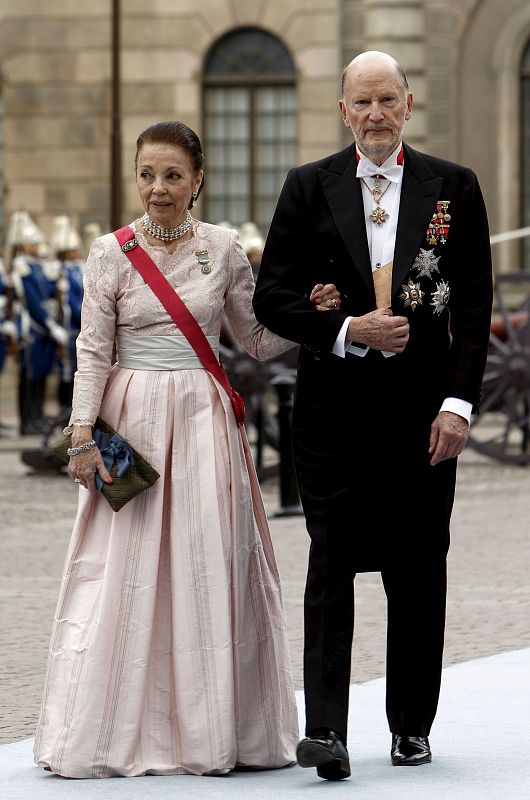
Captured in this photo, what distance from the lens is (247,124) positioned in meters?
26.0

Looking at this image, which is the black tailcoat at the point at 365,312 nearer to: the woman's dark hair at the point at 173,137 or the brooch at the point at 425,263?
the brooch at the point at 425,263

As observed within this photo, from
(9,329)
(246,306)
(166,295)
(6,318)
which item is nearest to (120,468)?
(166,295)

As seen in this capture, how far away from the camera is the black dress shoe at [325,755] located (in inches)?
192

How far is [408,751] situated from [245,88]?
837 inches

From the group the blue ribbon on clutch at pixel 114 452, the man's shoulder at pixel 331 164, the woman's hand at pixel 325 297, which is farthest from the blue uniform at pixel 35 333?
the woman's hand at pixel 325 297

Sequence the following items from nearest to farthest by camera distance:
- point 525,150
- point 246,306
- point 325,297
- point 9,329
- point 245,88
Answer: point 325,297 < point 246,306 < point 9,329 < point 525,150 < point 245,88

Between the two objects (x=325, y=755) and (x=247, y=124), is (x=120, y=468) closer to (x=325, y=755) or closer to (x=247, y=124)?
(x=325, y=755)

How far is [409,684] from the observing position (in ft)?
16.7

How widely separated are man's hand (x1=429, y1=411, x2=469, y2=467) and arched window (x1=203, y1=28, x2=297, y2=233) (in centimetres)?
2068

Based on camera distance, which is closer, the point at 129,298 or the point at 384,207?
the point at 384,207

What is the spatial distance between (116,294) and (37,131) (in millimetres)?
20982

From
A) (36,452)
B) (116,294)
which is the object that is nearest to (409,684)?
(116,294)

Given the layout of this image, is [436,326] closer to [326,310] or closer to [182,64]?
[326,310]

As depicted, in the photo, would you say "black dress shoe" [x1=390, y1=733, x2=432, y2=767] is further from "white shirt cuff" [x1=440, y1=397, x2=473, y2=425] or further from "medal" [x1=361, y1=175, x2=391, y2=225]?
"medal" [x1=361, y1=175, x2=391, y2=225]
